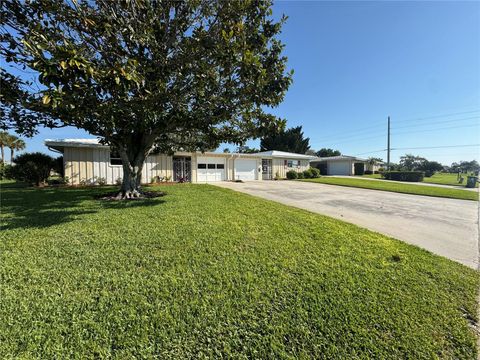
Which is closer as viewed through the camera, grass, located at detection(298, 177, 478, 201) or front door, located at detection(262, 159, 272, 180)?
grass, located at detection(298, 177, 478, 201)

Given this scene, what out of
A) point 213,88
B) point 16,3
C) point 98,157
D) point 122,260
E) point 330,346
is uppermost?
point 16,3

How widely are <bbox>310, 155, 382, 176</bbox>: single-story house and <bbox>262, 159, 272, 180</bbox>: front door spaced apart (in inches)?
527

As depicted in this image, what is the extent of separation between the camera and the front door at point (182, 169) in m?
16.7

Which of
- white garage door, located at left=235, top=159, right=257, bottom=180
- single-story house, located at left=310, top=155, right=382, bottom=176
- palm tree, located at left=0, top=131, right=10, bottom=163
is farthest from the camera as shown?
single-story house, located at left=310, top=155, right=382, bottom=176

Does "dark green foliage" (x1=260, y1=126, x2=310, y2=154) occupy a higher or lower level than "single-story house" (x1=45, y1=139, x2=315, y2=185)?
higher

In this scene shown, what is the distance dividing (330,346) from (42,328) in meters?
2.88

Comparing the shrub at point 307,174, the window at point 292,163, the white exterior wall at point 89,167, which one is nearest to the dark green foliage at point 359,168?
the shrub at point 307,174

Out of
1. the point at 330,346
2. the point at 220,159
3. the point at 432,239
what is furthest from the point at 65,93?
the point at 220,159

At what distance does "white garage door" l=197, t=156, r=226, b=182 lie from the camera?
59.3 feet

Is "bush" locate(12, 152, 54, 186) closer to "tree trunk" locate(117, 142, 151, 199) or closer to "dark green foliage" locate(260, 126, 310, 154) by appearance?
"tree trunk" locate(117, 142, 151, 199)

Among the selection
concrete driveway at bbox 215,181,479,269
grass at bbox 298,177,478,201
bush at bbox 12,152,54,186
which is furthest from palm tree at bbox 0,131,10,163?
grass at bbox 298,177,478,201

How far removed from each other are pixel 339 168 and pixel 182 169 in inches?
1100

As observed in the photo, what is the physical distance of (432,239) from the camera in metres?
5.23

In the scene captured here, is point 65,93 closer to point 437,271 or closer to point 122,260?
point 122,260
